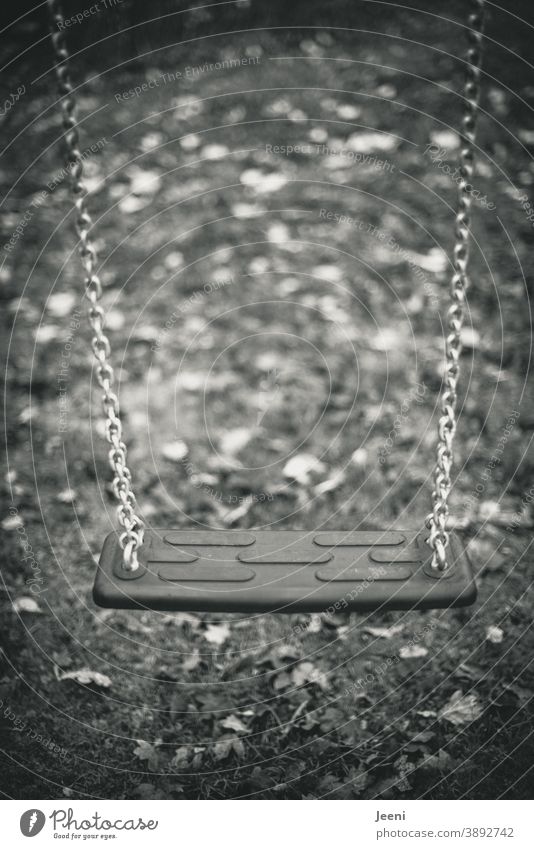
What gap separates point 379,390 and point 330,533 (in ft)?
4.29

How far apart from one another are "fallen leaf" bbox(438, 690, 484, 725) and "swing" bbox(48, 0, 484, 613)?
517 mm

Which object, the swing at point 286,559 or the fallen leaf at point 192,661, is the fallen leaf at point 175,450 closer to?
the fallen leaf at point 192,661

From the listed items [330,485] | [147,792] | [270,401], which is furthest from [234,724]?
[270,401]

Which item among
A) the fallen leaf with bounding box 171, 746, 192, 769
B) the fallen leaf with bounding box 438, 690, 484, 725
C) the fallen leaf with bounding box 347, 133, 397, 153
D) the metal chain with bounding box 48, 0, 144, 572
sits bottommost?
the fallen leaf with bounding box 171, 746, 192, 769

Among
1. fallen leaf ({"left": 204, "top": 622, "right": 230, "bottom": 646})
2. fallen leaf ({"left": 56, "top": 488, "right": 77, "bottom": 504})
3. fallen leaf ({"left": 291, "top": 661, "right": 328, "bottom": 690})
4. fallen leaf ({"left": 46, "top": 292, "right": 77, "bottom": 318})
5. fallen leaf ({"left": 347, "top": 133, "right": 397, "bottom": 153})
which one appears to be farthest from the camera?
fallen leaf ({"left": 347, "top": 133, "right": 397, "bottom": 153})

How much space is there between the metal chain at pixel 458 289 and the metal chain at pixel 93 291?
72 cm

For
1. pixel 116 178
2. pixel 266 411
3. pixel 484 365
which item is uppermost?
pixel 116 178

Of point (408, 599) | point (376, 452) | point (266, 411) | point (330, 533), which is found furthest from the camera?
point (266, 411)

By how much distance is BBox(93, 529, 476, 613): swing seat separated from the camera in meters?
1.53

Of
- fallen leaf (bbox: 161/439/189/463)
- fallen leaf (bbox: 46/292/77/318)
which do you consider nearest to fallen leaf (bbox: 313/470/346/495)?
fallen leaf (bbox: 161/439/189/463)

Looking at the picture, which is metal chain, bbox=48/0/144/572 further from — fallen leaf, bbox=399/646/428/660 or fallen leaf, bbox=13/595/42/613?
fallen leaf, bbox=399/646/428/660

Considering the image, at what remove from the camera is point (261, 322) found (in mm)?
3289

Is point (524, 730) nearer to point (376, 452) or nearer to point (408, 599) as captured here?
point (408, 599)
